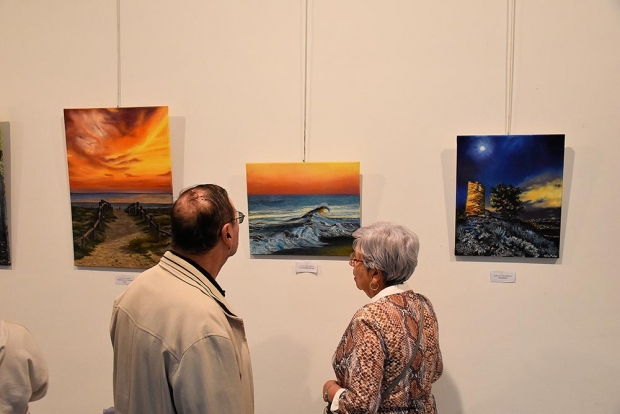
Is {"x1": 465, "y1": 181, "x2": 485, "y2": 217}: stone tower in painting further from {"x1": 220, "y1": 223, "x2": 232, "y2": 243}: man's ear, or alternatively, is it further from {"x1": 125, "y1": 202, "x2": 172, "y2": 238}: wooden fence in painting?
{"x1": 125, "y1": 202, "x2": 172, "y2": 238}: wooden fence in painting

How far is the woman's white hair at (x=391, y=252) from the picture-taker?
2221mm

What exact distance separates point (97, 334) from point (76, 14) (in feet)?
6.61

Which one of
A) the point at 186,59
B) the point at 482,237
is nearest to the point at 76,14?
the point at 186,59

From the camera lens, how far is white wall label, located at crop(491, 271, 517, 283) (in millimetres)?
2916

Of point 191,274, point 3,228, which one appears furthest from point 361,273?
point 3,228

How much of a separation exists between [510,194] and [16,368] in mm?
2421

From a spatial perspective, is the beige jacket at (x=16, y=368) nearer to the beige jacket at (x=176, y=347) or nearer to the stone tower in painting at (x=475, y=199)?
the beige jacket at (x=176, y=347)

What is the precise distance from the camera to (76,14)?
3.29 metres

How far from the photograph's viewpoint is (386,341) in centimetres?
206

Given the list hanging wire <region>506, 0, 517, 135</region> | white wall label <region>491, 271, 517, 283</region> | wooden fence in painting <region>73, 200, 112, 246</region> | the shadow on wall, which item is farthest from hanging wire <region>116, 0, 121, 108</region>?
the shadow on wall

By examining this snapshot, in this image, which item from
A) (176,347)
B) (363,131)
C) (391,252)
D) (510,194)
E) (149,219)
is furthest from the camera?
(149,219)

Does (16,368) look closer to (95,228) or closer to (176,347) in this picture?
(176,347)

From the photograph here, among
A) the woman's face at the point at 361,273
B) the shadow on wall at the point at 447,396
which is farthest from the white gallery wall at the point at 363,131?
the woman's face at the point at 361,273

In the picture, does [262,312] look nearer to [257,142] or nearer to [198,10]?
[257,142]
